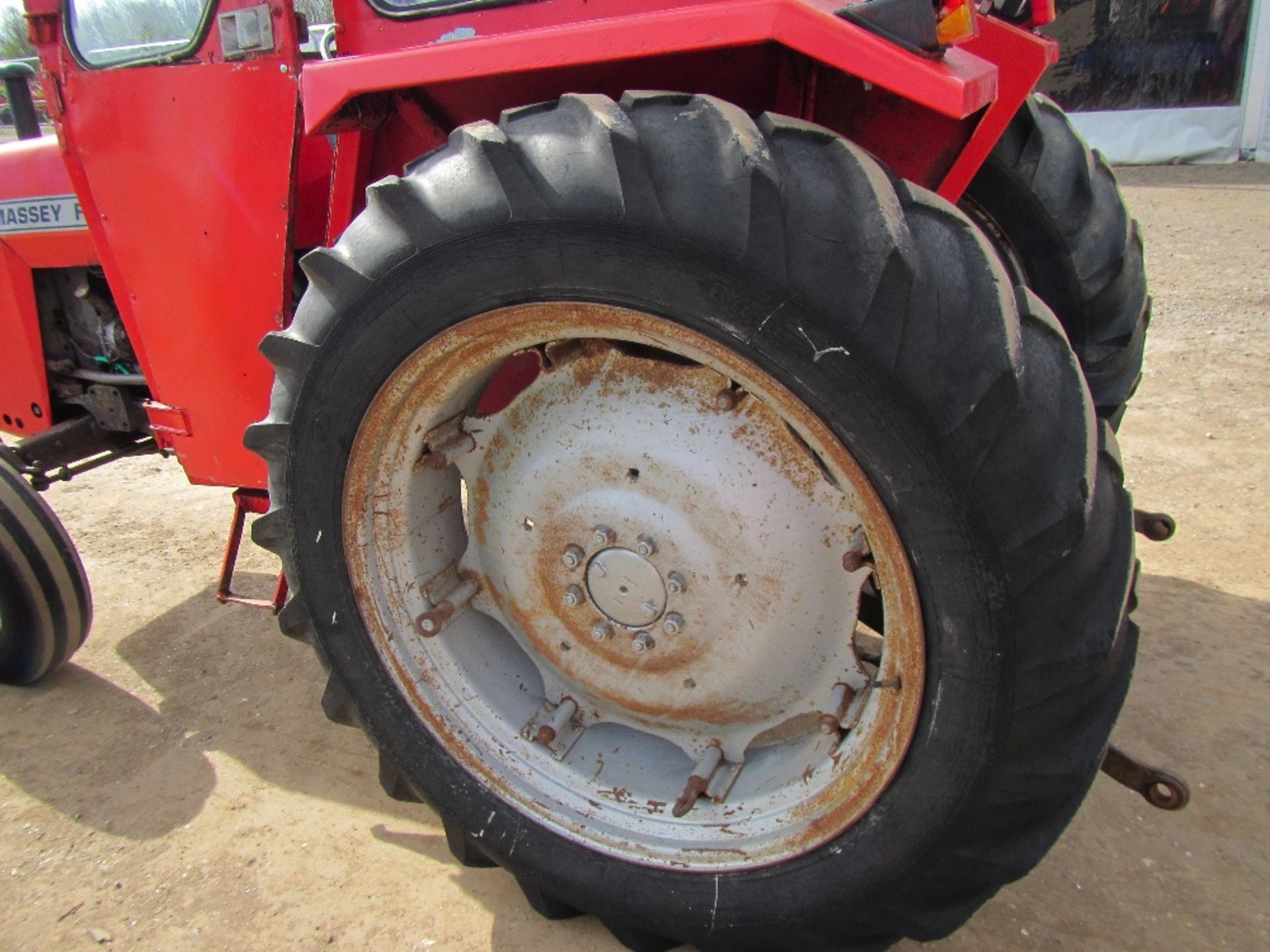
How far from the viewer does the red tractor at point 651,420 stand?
1353 mm

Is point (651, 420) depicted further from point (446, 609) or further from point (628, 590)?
point (446, 609)

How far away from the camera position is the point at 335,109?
1726 mm

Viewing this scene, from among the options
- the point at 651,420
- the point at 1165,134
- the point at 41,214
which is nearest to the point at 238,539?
the point at 41,214

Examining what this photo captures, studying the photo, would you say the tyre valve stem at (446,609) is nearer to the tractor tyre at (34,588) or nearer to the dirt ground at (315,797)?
the dirt ground at (315,797)

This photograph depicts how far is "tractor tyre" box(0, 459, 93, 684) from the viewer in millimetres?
2680

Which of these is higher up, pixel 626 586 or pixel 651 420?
pixel 651 420

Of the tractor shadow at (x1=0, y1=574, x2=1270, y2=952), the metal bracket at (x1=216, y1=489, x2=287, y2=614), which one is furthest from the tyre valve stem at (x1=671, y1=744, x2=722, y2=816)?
the metal bracket at (x1=216, y1=489, x2=287, y2=614)

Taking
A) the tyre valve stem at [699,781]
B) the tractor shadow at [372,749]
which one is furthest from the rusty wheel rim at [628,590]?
the tractor shadow at [372,749]

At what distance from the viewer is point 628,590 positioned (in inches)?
70.3

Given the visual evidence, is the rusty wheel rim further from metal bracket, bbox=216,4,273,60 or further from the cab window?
the cab window

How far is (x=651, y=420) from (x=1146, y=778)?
106cm

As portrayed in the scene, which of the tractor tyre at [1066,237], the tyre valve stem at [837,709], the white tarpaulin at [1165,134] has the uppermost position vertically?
the tractor tyre at [1066,237]

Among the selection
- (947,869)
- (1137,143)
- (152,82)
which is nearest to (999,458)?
(947,869)

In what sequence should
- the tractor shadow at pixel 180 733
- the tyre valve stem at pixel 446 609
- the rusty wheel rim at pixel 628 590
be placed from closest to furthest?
the rusty wheel rim at pixel 628 590
the tyre valve stem at pixel 446 609
the tractor shadow at pixel 180 733
